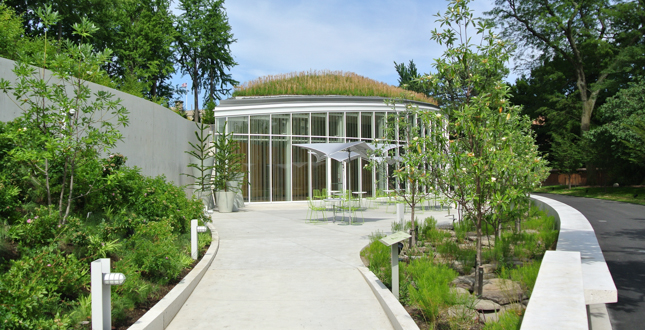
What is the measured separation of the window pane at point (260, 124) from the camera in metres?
22.2

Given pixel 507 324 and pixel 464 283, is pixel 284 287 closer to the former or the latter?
pixel 464 283

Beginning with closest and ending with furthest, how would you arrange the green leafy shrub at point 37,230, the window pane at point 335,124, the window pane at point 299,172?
the green leafy shrub at point 37,230
the window pane at point 299,172
the window pane at point 335,124

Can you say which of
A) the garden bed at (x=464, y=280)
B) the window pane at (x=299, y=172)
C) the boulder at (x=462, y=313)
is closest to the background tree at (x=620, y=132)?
the window pane at (x=299, y=172)

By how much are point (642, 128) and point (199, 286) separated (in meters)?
25.7

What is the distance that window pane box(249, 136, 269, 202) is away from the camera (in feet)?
72.2

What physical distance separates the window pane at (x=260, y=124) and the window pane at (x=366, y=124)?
4901mm

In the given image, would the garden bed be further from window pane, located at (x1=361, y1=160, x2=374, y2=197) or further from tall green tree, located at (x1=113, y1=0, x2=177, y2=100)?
tall green tree, located at (x1=113, y1=0, x2=177, y2=100)

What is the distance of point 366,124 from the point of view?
24172mm

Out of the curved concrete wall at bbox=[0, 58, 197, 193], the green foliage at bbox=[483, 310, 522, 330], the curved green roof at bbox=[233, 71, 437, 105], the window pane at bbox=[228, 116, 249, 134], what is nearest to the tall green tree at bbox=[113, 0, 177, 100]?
the curved green roof at bbox=[233, 71, 437, 105]

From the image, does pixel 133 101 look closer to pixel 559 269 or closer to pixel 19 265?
pixel 19 265

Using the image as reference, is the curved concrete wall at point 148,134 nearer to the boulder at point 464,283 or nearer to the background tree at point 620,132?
the boulder at point 464,283

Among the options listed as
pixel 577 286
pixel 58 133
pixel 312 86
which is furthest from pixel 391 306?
pixel 312 86

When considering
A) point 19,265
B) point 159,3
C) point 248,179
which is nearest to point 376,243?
point 19,265

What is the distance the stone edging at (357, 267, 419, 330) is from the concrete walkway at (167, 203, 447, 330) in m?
0.09
